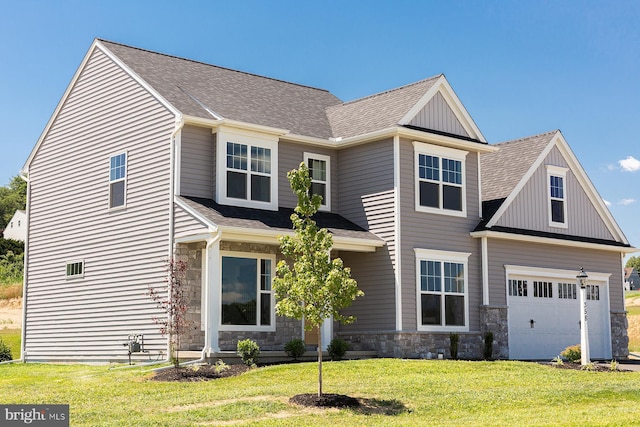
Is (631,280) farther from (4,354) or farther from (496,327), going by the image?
(4,354)

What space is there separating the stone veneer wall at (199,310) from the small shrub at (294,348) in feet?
3.73

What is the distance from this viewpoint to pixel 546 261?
27.7 m

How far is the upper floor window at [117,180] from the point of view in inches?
965

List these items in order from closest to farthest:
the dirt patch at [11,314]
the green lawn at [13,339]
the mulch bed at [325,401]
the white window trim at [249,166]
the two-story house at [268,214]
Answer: the mulch bed at [325,401] < the two-story house at [268,214] < the white window trim at [249,166] < the green lawn at [13,339] < the dirt patch at [11,314]

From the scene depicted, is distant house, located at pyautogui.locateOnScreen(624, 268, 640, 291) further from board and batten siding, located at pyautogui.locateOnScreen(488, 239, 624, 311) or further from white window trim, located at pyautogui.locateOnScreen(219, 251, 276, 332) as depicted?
white window trim, located at pyautogui.locateOnScreen(219, 251, 276, 332)

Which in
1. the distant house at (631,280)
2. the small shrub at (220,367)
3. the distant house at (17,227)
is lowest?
the small shrub at (220,367)

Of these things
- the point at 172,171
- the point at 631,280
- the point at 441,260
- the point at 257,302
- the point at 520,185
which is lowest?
the point at 257,302

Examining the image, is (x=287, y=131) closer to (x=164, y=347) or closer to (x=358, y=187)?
(x=358, y=187)

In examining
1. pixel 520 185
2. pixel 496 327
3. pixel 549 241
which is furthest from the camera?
pixel 549 241

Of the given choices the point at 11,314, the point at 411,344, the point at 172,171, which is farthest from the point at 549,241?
the point at 11,314

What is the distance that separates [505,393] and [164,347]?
374 inches

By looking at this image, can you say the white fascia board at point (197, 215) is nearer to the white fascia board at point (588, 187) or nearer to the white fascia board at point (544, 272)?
the white fascia board at point (544, 272)

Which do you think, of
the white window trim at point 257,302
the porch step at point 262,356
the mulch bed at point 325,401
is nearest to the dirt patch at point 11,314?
the white window trim at point 257,302

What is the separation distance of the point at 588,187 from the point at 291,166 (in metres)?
11.2
